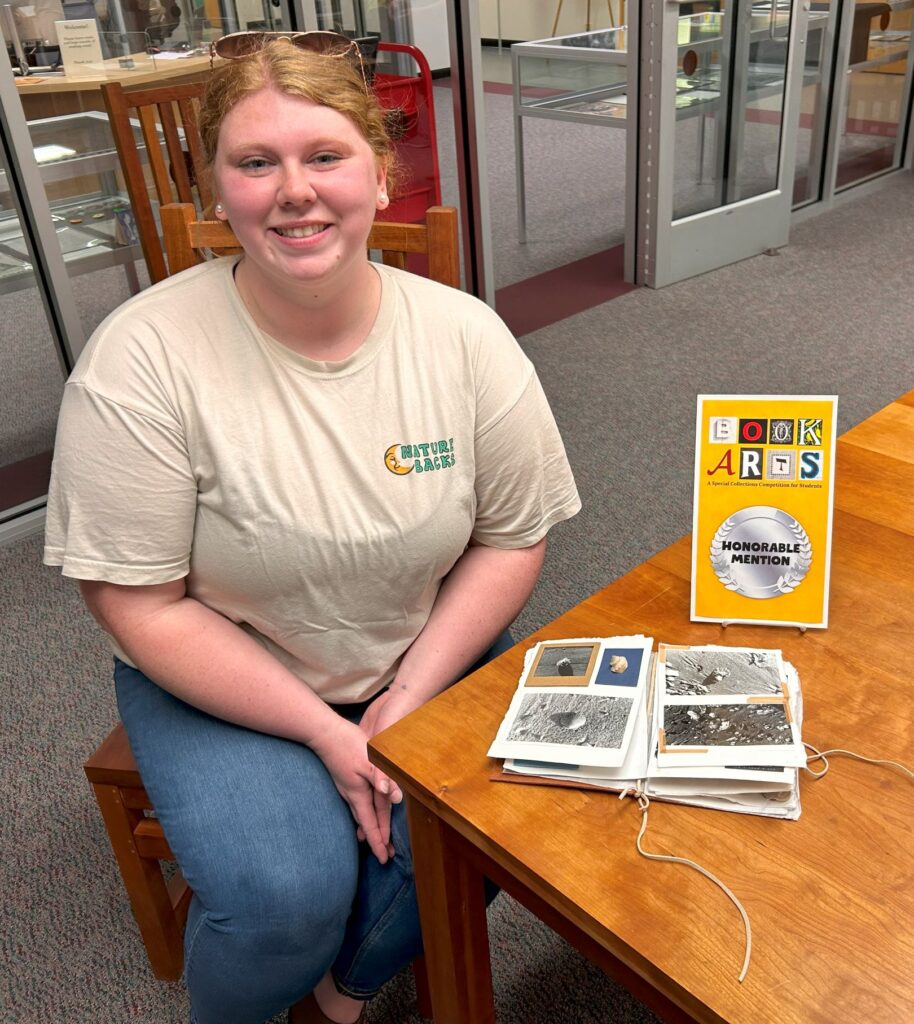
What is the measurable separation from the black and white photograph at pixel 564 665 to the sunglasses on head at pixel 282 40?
68cm

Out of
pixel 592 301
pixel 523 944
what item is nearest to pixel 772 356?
pixel 592 301

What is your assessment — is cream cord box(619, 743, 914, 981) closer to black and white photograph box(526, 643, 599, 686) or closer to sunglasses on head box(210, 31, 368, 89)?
black and white photograph box(526, 643, 599, 686)

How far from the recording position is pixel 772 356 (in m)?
3.32

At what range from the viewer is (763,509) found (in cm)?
109

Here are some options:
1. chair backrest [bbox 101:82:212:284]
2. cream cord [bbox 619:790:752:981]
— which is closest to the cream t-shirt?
cream cord [bbox 619:790:752:981]

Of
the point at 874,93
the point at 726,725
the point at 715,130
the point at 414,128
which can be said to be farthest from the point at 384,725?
the point at 874,93

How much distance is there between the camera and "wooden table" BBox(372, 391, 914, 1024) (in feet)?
2.49

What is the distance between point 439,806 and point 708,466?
455 millimetres

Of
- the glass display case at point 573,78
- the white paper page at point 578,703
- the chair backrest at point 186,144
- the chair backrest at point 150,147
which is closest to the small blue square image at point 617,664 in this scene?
the white paper page at point 578,703

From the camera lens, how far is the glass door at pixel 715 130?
3.63 meters

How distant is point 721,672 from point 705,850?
202 millimetres

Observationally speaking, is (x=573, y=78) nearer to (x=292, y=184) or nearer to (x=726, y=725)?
(x=292, y=184)

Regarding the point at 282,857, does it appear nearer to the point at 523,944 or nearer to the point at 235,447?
the point at 235,447

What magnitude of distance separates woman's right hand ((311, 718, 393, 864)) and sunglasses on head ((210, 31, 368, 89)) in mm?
752
